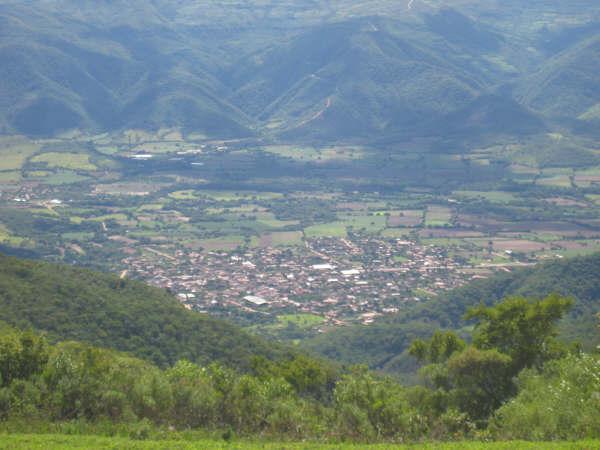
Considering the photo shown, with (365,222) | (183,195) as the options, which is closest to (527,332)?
(365,222)

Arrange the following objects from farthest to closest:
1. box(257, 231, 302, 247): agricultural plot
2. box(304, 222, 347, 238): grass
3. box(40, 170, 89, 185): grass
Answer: box(40, 170, 89, 185): grass, box(304, 222, 347, 238): grass, box(257, 231, 302, 247): agricultural plot

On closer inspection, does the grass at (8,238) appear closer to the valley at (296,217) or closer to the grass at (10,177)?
the valley at (296,217)

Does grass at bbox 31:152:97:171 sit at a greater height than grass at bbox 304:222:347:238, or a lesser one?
greater

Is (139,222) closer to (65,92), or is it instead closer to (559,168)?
(559,168)

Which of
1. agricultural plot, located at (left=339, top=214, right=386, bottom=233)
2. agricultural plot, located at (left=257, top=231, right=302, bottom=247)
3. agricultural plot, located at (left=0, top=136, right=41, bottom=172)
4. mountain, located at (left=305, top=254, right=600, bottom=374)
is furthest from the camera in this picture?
agricultural plot, located at (left=0, top=136, right=41, bottom=172)

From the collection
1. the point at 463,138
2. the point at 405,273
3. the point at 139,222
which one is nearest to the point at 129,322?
the point at 405,273

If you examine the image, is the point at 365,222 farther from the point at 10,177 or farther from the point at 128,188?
the point at 10,177

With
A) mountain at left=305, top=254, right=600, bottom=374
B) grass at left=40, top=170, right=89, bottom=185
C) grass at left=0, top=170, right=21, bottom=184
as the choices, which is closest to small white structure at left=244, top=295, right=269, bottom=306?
mountain at left=305, top=254, right=600, bottom=374

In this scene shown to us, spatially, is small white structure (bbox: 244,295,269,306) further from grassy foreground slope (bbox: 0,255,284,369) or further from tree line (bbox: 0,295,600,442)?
tree line (bbox: 0,295,600,442)
